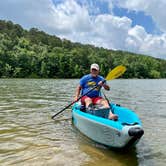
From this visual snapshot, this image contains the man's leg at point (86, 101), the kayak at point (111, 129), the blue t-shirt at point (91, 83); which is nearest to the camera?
the kayak at point (111, 129)

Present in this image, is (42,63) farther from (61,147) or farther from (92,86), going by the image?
(61,147)

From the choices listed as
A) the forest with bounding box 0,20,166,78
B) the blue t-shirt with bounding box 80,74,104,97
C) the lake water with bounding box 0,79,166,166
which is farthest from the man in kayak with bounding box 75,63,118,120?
the forest with bounding box 0,20,166,78

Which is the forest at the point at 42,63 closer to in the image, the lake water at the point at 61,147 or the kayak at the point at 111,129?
the lake water at the point at 61,147

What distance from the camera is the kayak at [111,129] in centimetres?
606

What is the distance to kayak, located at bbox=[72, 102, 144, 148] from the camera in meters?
6.06

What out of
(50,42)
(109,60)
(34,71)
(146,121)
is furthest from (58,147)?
(50,42)

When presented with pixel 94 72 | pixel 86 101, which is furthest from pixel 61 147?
pixel 94 72

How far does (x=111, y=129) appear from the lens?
21.1ft

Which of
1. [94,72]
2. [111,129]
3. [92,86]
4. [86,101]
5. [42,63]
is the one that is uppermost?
[42,63]

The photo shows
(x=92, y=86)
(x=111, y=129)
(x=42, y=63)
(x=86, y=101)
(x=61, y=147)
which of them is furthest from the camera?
(x=42, y=63)

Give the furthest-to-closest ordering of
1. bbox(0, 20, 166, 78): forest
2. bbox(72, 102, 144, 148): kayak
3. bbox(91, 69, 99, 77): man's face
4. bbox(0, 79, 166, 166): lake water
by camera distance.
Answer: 1. bbox(0, 20, 166, 78): forest
2. bbox(91, 69, 99, 77): man's face
3. bbox(0, 79, 166, 166): lake water
4. bbox(72, 102, 144, 148): kayak

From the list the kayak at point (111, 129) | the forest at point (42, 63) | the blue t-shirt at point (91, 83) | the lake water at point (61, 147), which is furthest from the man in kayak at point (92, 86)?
the forest at point (42, 63)

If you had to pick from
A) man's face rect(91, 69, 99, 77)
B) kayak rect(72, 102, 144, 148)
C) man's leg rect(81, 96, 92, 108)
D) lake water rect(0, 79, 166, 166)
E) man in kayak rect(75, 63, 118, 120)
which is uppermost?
man's face rect(91, 69, 99, 77)

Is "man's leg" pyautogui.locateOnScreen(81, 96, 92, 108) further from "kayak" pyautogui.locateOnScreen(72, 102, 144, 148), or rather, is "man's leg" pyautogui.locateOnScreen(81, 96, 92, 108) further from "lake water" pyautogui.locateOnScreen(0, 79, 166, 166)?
"lake water" pyautogui.locateOnScreen(0, 79, 166, 166)
